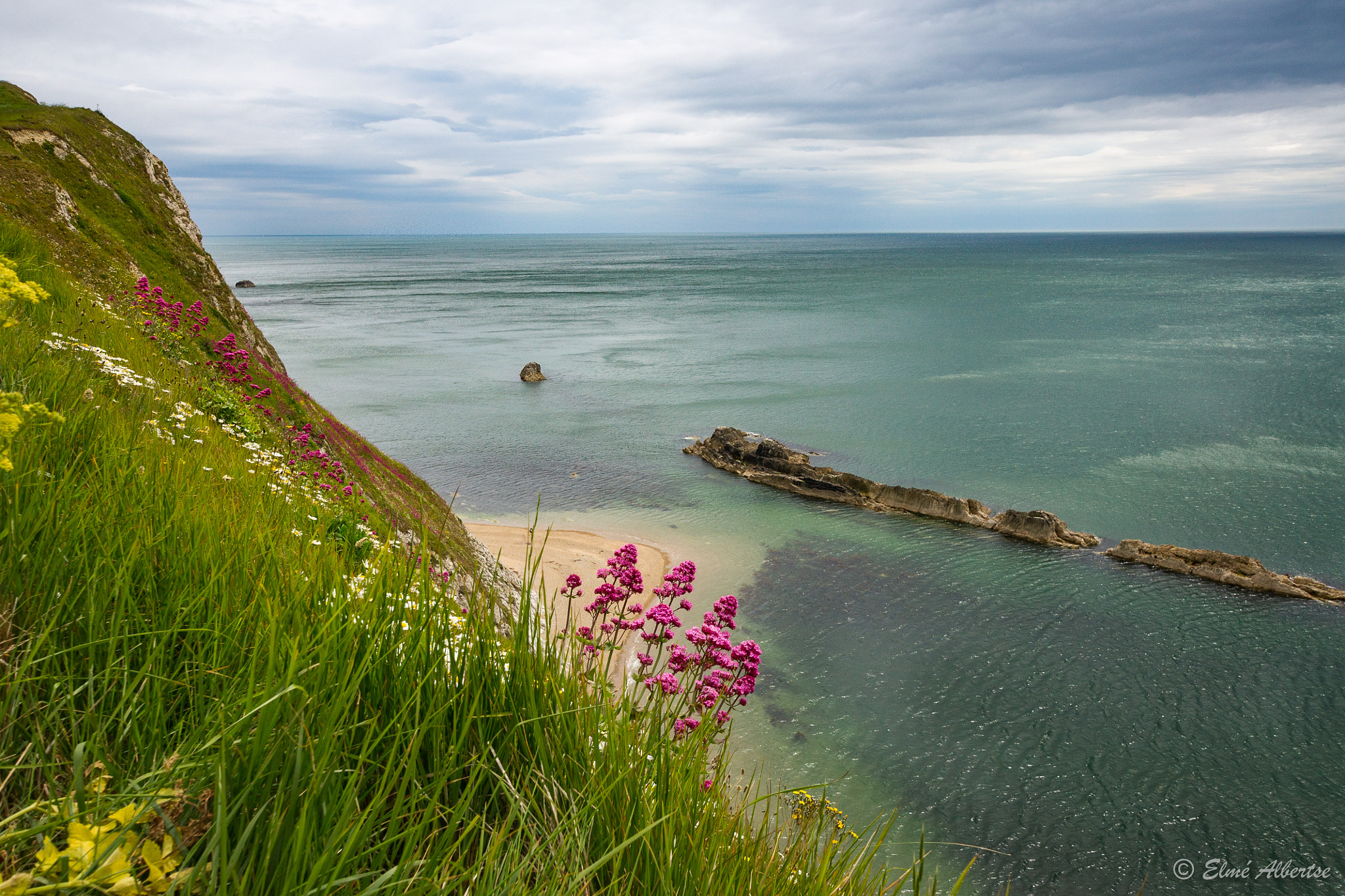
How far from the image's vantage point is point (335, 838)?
171cm

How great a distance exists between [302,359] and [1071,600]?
60274 millimetres

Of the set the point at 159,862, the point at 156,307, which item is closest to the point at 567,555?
the point at 156,307

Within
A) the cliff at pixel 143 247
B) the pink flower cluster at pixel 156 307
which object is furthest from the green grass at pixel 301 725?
the pink flower cluster at pixel 156 307

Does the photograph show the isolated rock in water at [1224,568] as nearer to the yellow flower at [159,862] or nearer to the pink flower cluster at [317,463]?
the pink flower cluster at [317,463]

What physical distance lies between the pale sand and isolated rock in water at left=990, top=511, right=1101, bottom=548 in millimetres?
13079

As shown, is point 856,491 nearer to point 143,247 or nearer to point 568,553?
point 568,553

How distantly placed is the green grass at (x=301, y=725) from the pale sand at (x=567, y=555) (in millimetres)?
16399

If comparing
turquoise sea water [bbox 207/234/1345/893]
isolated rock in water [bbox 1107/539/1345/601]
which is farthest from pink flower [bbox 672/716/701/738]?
isolated rock in water [bbox 1107/539/1345/601]

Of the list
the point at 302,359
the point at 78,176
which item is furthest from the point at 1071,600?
the point at 302,359

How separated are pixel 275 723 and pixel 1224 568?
29.4m

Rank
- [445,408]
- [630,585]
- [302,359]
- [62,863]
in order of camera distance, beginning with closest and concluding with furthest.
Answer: [62,863], [630,585], [445,408], [302,359]

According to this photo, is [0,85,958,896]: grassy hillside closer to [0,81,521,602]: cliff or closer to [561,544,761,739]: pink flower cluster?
[561,544,761,739]: pink flower cluster

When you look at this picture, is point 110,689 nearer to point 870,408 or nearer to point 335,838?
point 335,838

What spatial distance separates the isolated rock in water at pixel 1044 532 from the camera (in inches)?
1040
